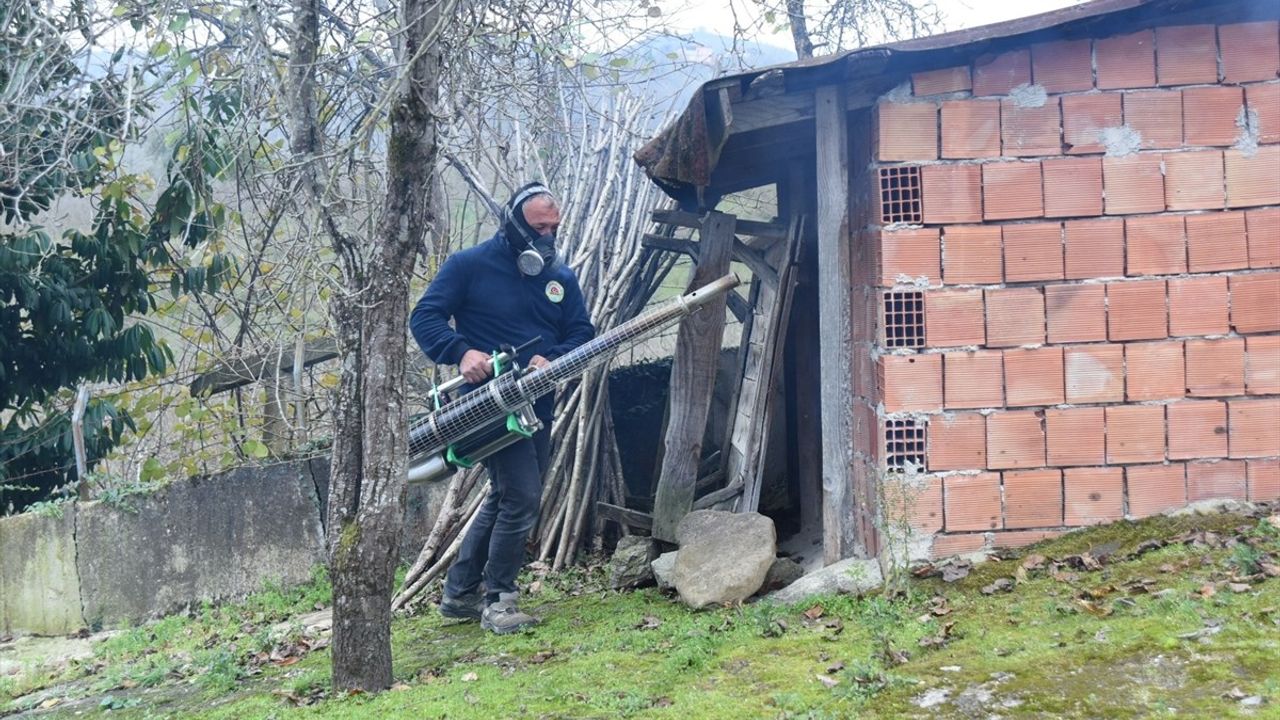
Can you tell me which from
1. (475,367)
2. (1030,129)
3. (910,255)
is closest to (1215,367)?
(1030,129)

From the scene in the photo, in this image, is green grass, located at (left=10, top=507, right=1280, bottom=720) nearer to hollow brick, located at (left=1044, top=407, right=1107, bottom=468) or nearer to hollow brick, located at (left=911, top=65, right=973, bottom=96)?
hollow brick, located at (left=1044, top=407, right=1107, bottom=468)

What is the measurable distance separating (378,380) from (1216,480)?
354 cm

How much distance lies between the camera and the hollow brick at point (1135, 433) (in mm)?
4465

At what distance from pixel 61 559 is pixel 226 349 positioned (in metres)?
1.70

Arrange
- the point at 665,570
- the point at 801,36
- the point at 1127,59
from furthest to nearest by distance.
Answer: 1. the point at 801,36
2. the point at 665,570
3. the point at 1127,59

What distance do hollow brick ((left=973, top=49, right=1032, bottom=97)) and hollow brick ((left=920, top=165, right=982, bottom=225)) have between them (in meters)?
0.34

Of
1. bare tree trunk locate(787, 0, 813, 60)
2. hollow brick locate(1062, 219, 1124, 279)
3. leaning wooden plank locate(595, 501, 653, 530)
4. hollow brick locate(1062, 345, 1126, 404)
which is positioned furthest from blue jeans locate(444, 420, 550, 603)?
bare tree trunk locate(787, 0, 813, 60)

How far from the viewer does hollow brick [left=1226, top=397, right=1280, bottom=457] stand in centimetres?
448

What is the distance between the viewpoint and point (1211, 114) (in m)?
4.46

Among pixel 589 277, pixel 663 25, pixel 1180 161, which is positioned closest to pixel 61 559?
pixel 589 277

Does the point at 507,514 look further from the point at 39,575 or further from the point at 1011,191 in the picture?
the point at 39,575

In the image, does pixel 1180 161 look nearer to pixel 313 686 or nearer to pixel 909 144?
pixel 909 144

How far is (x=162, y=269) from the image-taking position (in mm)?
7344

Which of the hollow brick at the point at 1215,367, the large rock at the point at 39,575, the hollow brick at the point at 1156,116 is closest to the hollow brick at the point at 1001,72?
the hollow brick at the point at 1156,116
